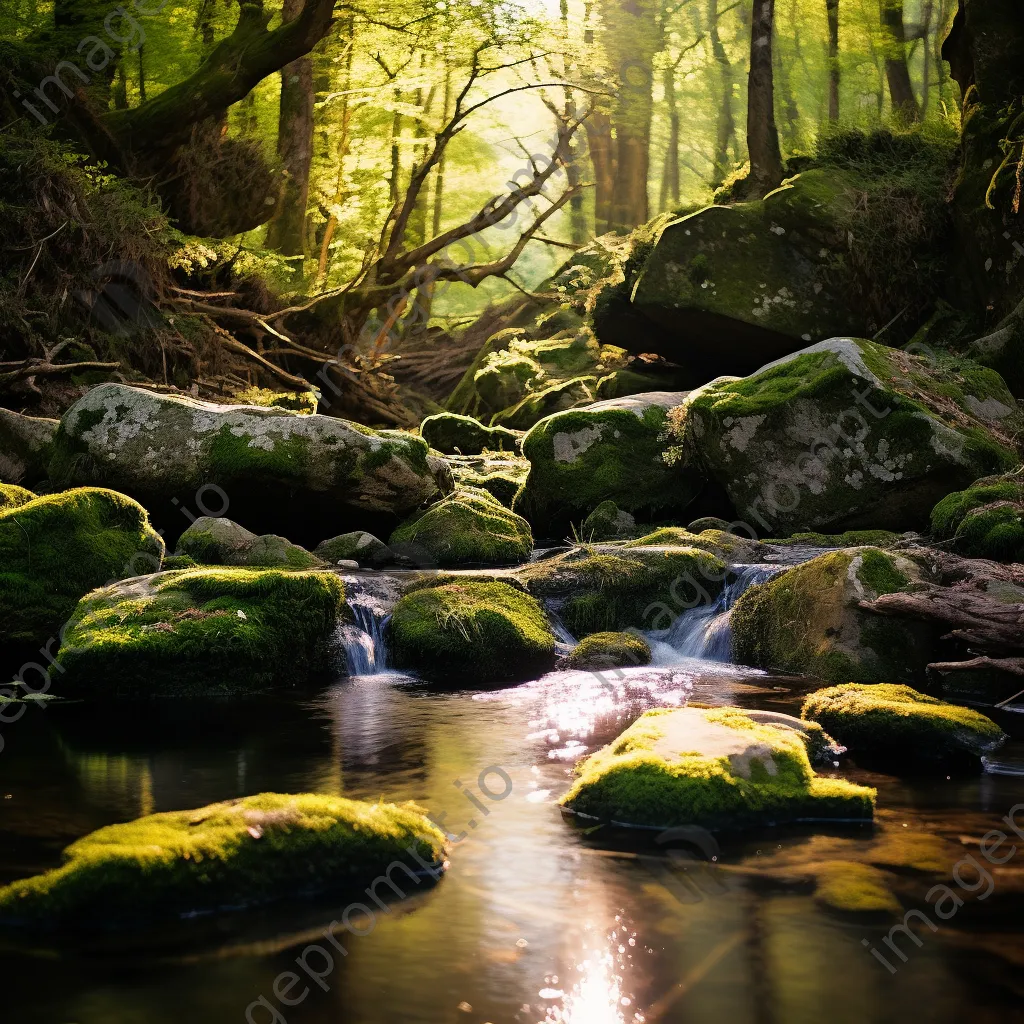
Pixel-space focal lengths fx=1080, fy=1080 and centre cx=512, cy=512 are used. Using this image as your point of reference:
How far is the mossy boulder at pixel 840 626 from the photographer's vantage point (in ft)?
24.9

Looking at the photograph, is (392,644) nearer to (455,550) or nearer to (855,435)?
(455,550)

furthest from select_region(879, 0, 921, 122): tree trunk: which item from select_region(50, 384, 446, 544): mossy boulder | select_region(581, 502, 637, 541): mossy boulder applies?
select_region(50, 384, 446, 544): mossy boulder

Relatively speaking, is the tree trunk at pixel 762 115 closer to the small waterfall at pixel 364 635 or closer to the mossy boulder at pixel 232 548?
the mossy boulder at pixel 232 548

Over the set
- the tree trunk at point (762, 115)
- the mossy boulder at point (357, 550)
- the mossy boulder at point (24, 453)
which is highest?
the tree trunk at point (762, 115)

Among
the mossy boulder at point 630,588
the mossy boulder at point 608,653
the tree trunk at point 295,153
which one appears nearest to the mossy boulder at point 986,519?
the mossy boulder at point 630,588

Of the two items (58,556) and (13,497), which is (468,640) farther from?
(13,497)

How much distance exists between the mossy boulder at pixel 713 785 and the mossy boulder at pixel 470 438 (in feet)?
42.5

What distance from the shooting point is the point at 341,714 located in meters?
7.00

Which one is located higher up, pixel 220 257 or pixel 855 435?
pixel 220 257

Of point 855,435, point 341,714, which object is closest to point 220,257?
point 855,435

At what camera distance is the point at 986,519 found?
9.20 metres

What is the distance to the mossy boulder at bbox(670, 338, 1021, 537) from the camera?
1120 centimetres

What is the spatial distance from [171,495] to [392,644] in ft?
13.1

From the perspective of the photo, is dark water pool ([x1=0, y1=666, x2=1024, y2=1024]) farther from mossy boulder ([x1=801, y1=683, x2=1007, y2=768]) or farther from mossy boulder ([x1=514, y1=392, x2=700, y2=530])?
mossy boulder ([x1=514, y1=392, x2=700, y2=530])
